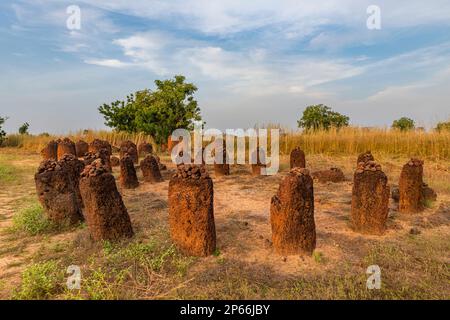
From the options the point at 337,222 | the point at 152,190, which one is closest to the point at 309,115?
the point at 152,190

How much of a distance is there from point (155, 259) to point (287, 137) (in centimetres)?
1327

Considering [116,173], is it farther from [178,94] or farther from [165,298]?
[165,298]

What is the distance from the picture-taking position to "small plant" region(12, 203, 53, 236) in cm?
609

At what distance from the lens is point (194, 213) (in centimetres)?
483

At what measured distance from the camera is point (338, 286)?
13.0 feet

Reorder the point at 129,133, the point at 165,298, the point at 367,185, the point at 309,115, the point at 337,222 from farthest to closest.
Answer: the point at 309,115, the point at 129,133, the point at 337,222, the point at 367,185, the point at 165,298

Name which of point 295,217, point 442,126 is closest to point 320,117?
point 442,126

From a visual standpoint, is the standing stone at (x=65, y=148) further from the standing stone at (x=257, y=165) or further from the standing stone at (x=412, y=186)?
the standing stone at (x=412, y=186)

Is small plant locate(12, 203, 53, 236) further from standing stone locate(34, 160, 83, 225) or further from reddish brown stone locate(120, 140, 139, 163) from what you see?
reddish brown stone locate(120, 140, 139, 163)

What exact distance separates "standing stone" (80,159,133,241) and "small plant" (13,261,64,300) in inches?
37.1

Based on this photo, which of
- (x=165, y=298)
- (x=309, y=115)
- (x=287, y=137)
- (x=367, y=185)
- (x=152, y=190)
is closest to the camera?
(x=165, y=298)
